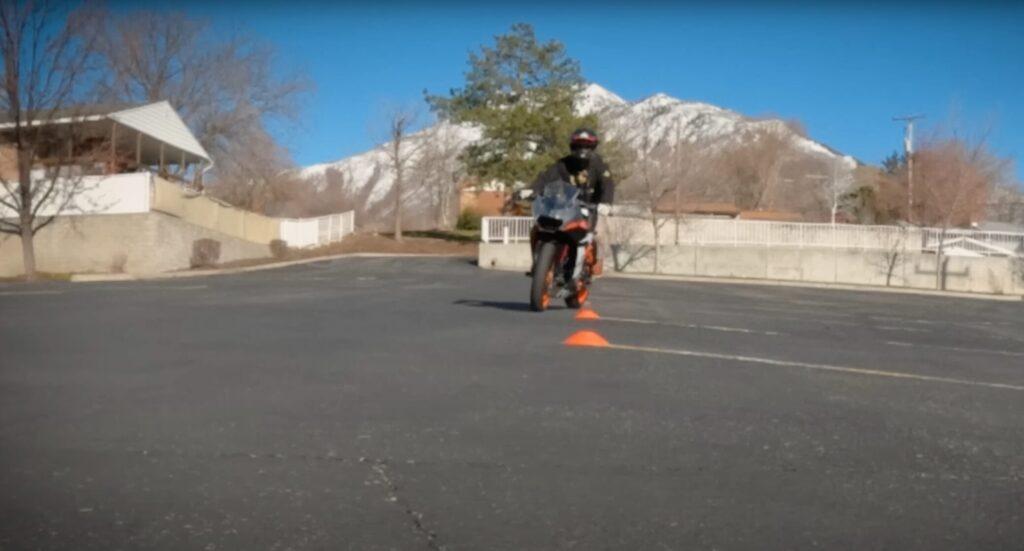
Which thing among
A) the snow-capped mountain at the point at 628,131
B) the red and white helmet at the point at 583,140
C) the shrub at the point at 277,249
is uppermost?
the snow-capped mountain at the point at 628,131

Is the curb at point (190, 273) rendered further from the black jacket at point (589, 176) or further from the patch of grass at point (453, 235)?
the black jacket at point (589, 176)

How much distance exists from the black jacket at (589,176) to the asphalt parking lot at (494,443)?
2580 millimetres

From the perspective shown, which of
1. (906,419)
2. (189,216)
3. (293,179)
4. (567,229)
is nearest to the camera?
(906,419)

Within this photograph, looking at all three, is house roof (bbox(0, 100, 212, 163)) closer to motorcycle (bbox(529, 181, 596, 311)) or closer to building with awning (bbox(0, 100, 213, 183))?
building with awning (bbox(0, 100, 213, 183))

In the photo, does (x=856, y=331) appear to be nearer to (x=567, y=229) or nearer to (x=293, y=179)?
(x=567, y=229)

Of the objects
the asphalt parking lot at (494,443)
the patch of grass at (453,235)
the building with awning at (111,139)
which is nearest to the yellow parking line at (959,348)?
the asphalt parking lot at (494,443)

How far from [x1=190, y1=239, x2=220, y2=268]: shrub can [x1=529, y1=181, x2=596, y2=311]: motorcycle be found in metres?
23.4

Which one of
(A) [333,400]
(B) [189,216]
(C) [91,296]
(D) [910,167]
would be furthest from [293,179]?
(A) [333,400]

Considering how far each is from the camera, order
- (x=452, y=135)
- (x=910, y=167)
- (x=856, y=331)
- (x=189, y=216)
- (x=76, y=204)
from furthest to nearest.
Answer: (x=452, y=135) → (x=910, y=167) → (x=189, y=216) → (x=76, y=204) → (x=856, y=331)

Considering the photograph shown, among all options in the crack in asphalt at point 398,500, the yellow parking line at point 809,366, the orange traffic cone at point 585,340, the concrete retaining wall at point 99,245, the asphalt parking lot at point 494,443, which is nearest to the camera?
the crack in asphalt at point 398,500

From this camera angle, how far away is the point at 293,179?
210 ft

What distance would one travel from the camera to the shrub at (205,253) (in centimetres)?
3222

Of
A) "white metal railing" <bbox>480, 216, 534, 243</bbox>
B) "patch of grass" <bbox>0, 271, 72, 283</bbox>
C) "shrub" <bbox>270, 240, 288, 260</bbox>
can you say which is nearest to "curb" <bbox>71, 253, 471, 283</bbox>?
"patch of grass" <bbox>0, 271, 72, 283</bbox>

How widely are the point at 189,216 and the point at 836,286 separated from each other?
2188cm
